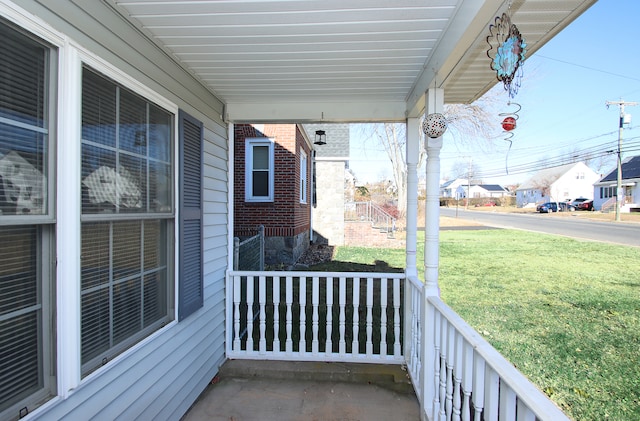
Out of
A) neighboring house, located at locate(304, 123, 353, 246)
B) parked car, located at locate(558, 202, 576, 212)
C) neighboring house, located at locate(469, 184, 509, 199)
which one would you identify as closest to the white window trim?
neighboring house, located at locate(304, 123, 353, 246)

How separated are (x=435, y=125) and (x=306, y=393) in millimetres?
2344

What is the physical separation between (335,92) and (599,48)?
4.45 metres

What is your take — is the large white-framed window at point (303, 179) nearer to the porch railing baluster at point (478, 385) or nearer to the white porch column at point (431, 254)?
the white porch column at point (431, 254)

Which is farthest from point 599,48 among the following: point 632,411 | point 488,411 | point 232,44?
point 488,411

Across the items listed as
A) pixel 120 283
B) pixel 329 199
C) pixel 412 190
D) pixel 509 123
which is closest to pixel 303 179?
pixel 329 199

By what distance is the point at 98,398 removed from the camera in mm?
1591

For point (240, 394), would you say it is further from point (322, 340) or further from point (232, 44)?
point (232, 44)

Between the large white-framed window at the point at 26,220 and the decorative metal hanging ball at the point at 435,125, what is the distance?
6.46ft

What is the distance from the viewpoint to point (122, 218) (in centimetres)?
177

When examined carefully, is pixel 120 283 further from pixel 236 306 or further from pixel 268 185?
pixel 268 185

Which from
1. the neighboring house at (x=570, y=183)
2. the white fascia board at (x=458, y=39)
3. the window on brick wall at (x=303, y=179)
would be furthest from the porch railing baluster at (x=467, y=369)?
the neighboring house at (x=570, y=183)

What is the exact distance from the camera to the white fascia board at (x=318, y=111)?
323 centimetres

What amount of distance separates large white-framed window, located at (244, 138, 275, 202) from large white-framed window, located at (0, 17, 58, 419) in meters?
5.76

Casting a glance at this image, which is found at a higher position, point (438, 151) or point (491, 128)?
point (491, 128)
